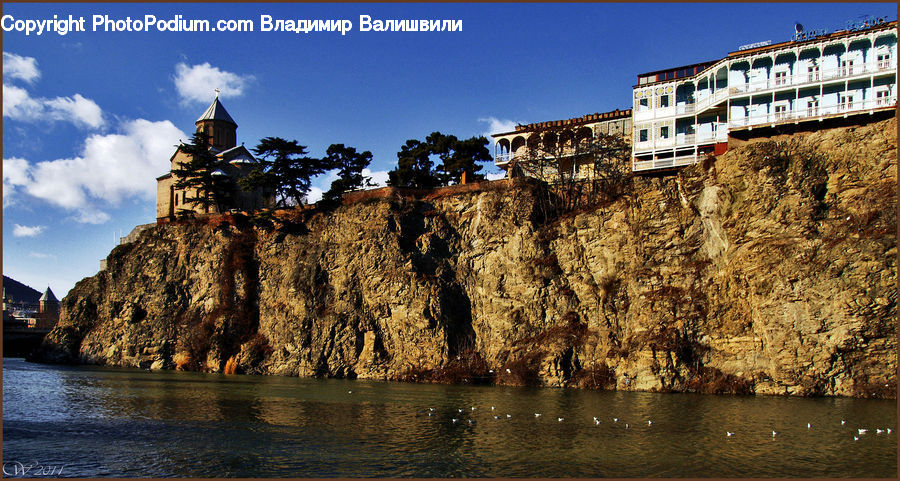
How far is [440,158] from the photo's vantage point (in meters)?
69.1

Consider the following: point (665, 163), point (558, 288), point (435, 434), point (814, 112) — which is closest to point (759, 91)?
point (814, 112)

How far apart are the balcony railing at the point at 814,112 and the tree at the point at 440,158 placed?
25.2 m

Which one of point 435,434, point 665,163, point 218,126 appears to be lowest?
point 435,434

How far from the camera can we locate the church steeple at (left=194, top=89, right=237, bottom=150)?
296 ft

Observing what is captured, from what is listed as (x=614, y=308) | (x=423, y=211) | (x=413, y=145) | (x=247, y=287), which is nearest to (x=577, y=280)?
(x=614, y=308)

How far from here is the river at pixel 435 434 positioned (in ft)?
71.9

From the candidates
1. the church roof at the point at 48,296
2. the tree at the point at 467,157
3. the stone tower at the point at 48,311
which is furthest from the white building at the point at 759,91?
the church roof at the point at 48,296

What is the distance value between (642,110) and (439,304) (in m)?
25.3

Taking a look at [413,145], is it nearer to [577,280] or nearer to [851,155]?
[577,280]

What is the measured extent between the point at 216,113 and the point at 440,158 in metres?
39.7

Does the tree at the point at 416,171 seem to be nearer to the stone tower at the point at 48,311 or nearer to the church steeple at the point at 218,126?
the church steeple at the point at 218,126

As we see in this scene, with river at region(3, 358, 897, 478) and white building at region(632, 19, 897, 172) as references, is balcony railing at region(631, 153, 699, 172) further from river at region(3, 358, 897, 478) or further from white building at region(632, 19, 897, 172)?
river at region(3, 358, 897, 478)

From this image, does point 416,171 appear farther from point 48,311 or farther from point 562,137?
point 48,311

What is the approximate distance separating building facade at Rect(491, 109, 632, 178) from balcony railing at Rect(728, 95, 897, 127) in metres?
12.0
